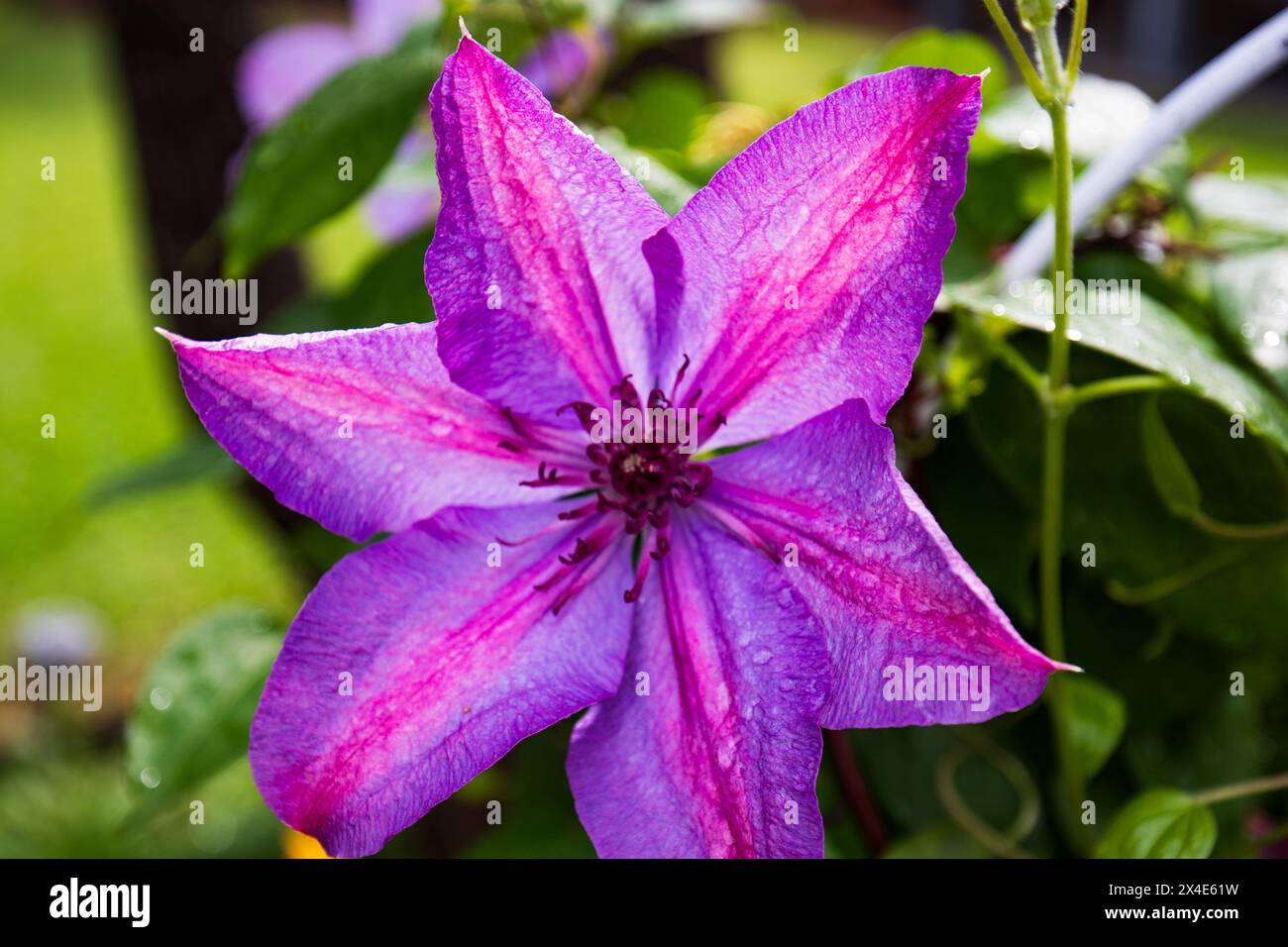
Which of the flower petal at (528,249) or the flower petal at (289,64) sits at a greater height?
the flower petal at (289,64)

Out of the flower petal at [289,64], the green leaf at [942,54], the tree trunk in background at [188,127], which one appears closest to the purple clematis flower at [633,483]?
the green leaf at [942,54]

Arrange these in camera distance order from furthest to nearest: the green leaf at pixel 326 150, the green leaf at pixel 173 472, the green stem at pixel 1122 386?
the green leaf at pixel 173 472
the green leaf at pixel 326 150
the green stem at pixel 1122 386

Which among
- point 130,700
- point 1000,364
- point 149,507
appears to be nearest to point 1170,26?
point 149,507

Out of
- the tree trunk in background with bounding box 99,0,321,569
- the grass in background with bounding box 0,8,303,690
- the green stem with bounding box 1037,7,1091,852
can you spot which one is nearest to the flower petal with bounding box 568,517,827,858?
the green stem with bounding box 1037,7,1091,852

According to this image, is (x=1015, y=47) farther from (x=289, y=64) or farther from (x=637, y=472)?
(x=289, y=64)

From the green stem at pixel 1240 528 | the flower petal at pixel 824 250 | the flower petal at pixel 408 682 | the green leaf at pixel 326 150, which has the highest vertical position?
the green leaf at pixel 326 150

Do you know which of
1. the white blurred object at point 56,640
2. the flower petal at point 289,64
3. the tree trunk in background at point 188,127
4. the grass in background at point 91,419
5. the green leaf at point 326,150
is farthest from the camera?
the grass in background at point 91,419

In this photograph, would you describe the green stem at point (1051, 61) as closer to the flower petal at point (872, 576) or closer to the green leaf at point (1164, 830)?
the flower petal at point (872, 576)

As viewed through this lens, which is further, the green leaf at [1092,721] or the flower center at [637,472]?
the green leaf at [1092,721]

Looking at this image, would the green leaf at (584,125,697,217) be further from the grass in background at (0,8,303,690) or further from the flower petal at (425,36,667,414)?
the grass in background at (0,8,303,690)
